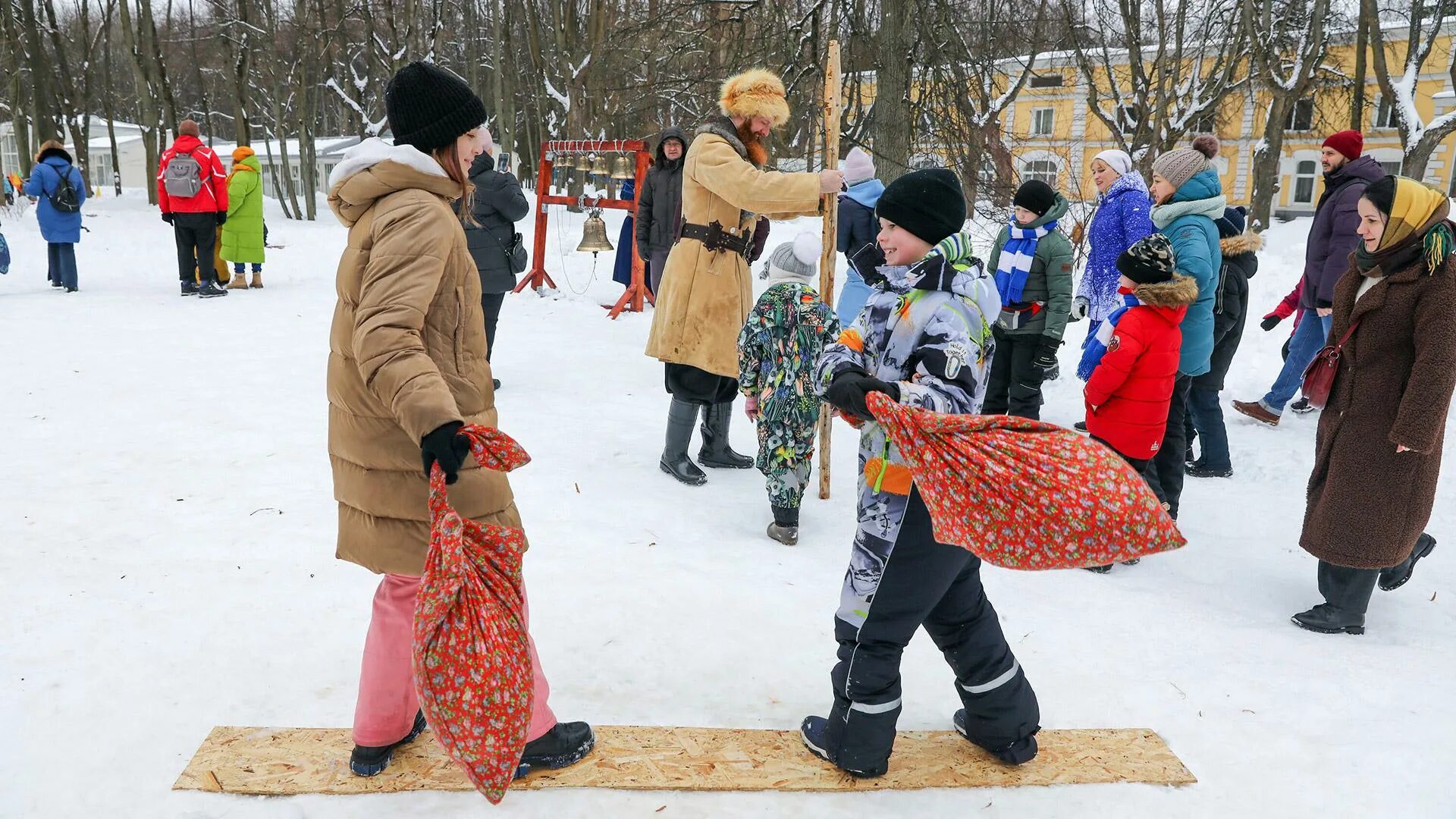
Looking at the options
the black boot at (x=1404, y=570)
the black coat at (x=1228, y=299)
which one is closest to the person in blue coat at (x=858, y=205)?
the black coat at (x=1228, y=299)

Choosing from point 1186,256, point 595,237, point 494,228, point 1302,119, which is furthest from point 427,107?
point 1302,119

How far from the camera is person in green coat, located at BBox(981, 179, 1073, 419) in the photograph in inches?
221

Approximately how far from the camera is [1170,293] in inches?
160

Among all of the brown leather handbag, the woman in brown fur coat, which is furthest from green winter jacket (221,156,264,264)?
the woman in brown fur coat

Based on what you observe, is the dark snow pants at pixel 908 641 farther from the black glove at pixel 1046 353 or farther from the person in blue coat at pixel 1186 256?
the black glove at pixel 1046 353

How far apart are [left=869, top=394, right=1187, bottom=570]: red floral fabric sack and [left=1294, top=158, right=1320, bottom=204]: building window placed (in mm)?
37767

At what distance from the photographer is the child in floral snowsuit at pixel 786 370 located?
167 inches

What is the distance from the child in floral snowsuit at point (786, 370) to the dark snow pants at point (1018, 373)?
188cm

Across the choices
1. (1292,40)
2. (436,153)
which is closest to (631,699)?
(436,153)

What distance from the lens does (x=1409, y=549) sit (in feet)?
11.9

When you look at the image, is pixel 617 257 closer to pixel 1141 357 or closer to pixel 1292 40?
pixel 1141 357

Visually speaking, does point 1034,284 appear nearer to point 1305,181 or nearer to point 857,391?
point 857,391

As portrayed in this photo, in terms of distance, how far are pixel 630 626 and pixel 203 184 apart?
30.9ft

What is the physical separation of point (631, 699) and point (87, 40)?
116 feet
